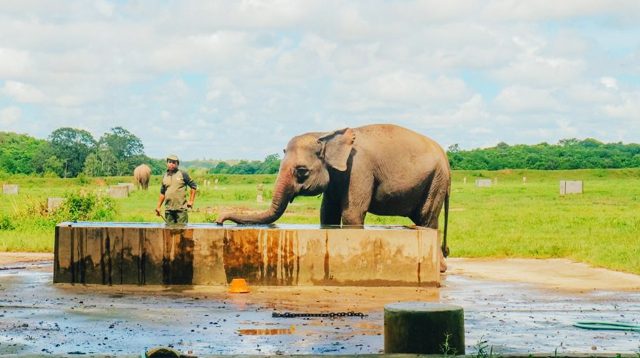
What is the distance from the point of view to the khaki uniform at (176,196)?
1683cm

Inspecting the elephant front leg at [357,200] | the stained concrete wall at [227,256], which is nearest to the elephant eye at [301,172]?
the elephant front leg at [357,200]

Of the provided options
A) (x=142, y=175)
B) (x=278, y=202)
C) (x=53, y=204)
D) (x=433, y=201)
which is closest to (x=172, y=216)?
(x=278, y=202)

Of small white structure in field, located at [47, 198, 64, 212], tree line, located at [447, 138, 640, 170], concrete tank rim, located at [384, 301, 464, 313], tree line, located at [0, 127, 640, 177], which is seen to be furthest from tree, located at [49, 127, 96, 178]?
concrete tank rim, located at [384, 301, 464, 313]

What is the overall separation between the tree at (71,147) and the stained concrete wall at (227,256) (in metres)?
98.2

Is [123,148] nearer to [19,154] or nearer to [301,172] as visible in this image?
[19,154]

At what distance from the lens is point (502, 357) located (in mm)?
7277

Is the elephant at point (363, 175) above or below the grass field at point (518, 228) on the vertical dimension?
above

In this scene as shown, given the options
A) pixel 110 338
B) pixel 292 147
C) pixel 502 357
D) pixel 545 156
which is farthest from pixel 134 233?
pixel 545 156

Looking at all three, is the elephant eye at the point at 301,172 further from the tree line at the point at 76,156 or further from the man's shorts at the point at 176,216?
the tree line at the point at 76,156

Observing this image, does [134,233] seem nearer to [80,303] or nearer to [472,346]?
[80,303]

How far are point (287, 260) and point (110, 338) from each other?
196 inches

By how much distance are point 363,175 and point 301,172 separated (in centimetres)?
102

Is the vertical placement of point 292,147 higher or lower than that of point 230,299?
higher

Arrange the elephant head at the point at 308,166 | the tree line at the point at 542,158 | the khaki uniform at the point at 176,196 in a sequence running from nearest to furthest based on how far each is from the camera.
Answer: the elephant head at the point at 308,166 → the khaki uniform at the point at 176,196 → the tree line at the point at 542,158
